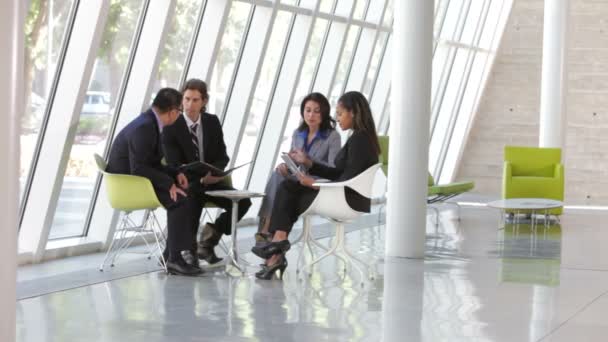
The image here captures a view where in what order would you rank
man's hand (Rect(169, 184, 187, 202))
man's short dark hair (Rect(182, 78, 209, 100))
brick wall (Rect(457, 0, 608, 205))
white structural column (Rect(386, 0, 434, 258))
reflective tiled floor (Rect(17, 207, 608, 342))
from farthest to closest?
brick wall (Rect(457, 0, 608, 205)), white structural column (Rect(386, 0, 434, 258)), man's short dark hair (Rect(182, 78, 209, 100)), man's hand (Rect(169, 184, 187, 202)), reflective tiled floor (Rect(17, 207, 608, 342))

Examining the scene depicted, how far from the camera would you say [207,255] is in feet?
28.1

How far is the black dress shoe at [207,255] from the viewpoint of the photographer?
28.1 feet

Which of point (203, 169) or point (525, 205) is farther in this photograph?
point (525, 205)

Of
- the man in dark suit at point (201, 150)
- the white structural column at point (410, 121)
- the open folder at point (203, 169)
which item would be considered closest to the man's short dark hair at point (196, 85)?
the man in dark suit at point (201, 150)

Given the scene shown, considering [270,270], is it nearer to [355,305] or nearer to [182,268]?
[182,268]

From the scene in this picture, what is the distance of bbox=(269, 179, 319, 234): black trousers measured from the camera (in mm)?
7914

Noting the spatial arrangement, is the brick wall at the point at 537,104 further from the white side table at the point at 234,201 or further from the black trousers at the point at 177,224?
the black trousers at the point at 177,224

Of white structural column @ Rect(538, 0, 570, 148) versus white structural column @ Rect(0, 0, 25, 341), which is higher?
white structural column @ Rect(538, 0, 570, 148)

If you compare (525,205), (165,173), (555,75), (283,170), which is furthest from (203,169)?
(555,75)

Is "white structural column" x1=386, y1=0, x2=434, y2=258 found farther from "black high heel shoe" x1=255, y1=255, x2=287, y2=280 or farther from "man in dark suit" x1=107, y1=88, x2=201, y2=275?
"man in dark suit" x1=107, y1=88, x2=201, y2=275

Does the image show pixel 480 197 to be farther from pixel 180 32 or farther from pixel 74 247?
pixel 74 247

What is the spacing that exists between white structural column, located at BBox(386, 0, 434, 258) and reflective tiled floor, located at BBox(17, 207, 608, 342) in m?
0.39

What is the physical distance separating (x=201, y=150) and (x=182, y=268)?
1.06m

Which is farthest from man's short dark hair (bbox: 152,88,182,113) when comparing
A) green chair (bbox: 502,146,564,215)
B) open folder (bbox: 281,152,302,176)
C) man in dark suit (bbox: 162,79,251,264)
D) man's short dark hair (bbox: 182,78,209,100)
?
green chair (bbox: 502,146,564,215)
